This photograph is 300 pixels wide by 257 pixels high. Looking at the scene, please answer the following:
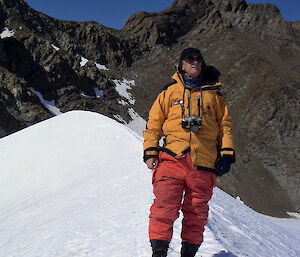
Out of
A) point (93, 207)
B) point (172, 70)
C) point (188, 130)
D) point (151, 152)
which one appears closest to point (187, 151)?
point (188, 130)

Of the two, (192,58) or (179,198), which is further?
(192,58)

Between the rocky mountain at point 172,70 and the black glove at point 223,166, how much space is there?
3277 centimetres

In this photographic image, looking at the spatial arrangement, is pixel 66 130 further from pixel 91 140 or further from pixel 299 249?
pixel 299 249

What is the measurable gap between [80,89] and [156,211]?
200 ft

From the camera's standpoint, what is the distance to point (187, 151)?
8.12 ft

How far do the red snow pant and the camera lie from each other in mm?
267

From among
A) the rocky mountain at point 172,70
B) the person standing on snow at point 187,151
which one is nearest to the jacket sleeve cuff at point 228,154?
the person standing on snow at point 187,151

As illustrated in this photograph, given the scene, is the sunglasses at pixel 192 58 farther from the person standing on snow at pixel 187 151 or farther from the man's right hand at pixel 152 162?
the man's right hand at pixel 152 162

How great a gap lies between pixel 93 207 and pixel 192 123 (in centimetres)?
233

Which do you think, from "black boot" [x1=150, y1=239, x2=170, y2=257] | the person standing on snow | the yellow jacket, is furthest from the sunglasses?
"black boot" [x1=150, y1=239, x2=170, y2=257]

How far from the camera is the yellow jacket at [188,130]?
8.20 feet

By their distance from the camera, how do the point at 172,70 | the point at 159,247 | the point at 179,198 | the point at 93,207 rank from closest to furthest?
1. the point at 159,247
2. the point at 179,198
3. the point at 93,207
4. the point at 172,70

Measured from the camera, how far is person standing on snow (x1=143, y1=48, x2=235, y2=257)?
236 centimetres

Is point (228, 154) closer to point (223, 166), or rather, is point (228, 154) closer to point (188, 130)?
point (223, 166)
